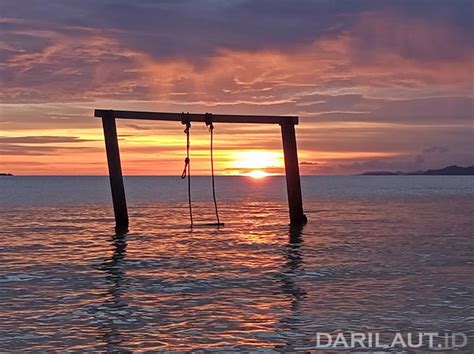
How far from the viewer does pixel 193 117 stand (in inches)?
901

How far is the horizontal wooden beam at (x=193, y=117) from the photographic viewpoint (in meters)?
22.5

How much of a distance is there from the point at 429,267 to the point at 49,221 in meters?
22.1

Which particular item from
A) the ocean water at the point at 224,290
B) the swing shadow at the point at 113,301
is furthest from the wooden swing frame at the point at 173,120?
the swing shadow at the point at 113,301

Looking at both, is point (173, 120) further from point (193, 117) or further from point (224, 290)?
point (224, 290)

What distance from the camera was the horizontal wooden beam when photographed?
22.5 m

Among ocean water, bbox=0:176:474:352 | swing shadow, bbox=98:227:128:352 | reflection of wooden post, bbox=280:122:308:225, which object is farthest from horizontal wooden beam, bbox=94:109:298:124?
swing shadow, bbox=98:227:128:352

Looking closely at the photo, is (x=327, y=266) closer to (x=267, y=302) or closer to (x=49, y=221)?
(x=267, y=302)

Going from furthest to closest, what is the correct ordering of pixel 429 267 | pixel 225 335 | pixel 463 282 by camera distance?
pixel 429 267, pixel 463 282, pixel 225 335

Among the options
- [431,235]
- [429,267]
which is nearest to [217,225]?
[431,235]

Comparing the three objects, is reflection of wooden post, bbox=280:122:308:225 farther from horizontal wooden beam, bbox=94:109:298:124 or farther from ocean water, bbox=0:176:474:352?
ocean water, bbox=0:176:474:352

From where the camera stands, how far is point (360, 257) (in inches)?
680

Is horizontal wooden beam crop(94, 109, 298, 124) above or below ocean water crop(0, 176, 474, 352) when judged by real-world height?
above

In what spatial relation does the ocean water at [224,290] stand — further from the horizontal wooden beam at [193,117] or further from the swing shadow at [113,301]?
the horizontal wooden beam at [193,117]

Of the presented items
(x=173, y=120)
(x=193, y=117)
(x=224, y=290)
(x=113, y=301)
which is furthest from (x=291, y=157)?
(x=113, y=301)
